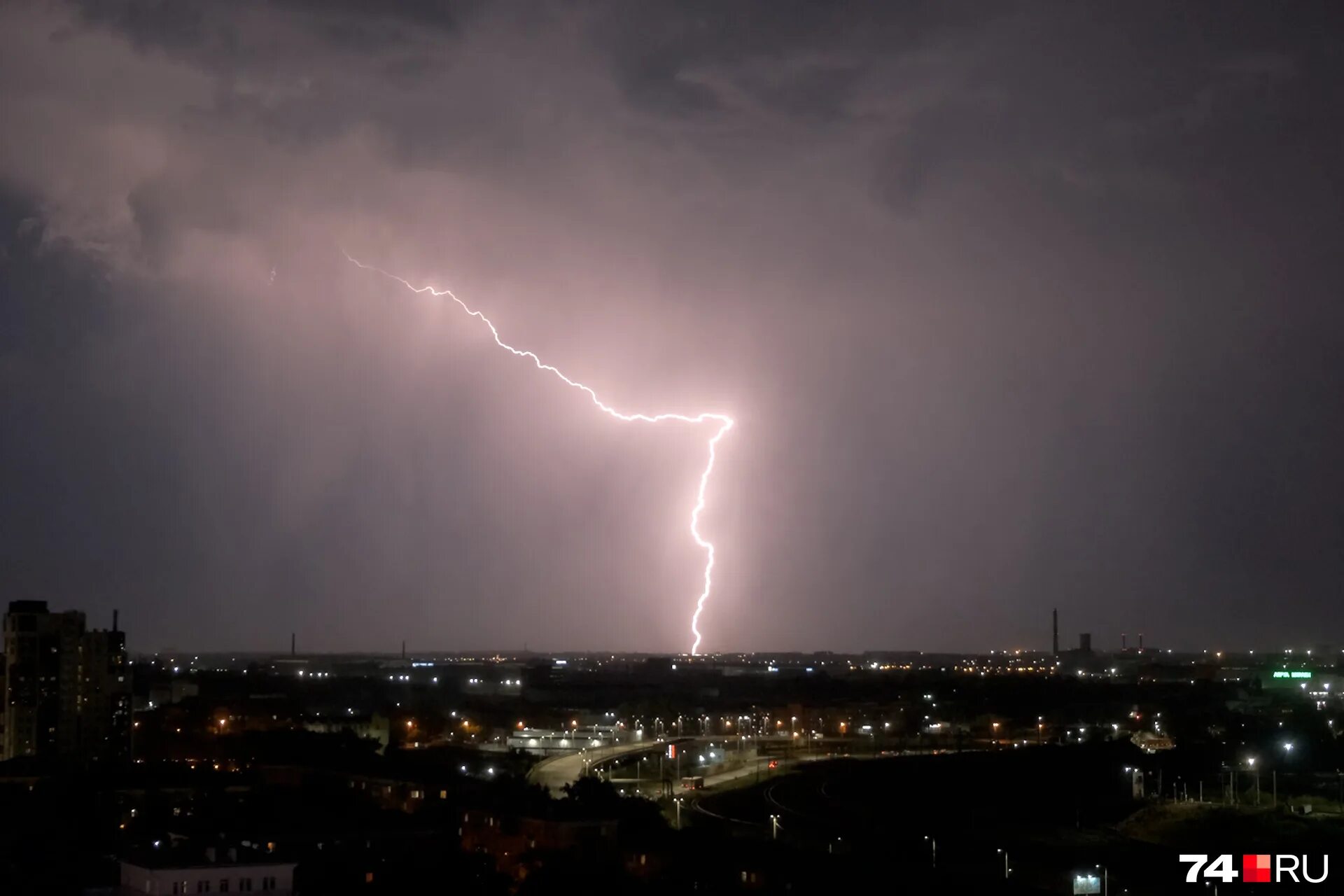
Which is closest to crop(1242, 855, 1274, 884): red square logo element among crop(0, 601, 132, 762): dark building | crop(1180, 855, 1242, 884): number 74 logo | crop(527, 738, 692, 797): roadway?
crop(1180, 855, 1242, 884): number 74 logo

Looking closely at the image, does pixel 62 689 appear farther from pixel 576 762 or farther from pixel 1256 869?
pixel 1256 869

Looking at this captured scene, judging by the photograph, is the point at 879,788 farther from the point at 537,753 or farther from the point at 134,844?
the point at 134,844

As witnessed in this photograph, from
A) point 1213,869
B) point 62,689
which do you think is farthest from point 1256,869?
point 62,689

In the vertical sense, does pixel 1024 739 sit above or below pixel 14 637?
below

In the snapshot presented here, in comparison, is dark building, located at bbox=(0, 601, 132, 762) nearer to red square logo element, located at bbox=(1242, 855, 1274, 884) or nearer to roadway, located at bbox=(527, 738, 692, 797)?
roadway, located at bbox=(527, 738, 692, 797)

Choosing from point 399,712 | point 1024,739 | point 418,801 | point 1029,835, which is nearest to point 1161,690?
point 1024,739

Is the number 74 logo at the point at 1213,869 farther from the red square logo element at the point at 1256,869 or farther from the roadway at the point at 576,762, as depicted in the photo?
the roadway at the point at 576,762

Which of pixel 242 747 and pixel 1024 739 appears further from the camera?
pixel 1024 739
